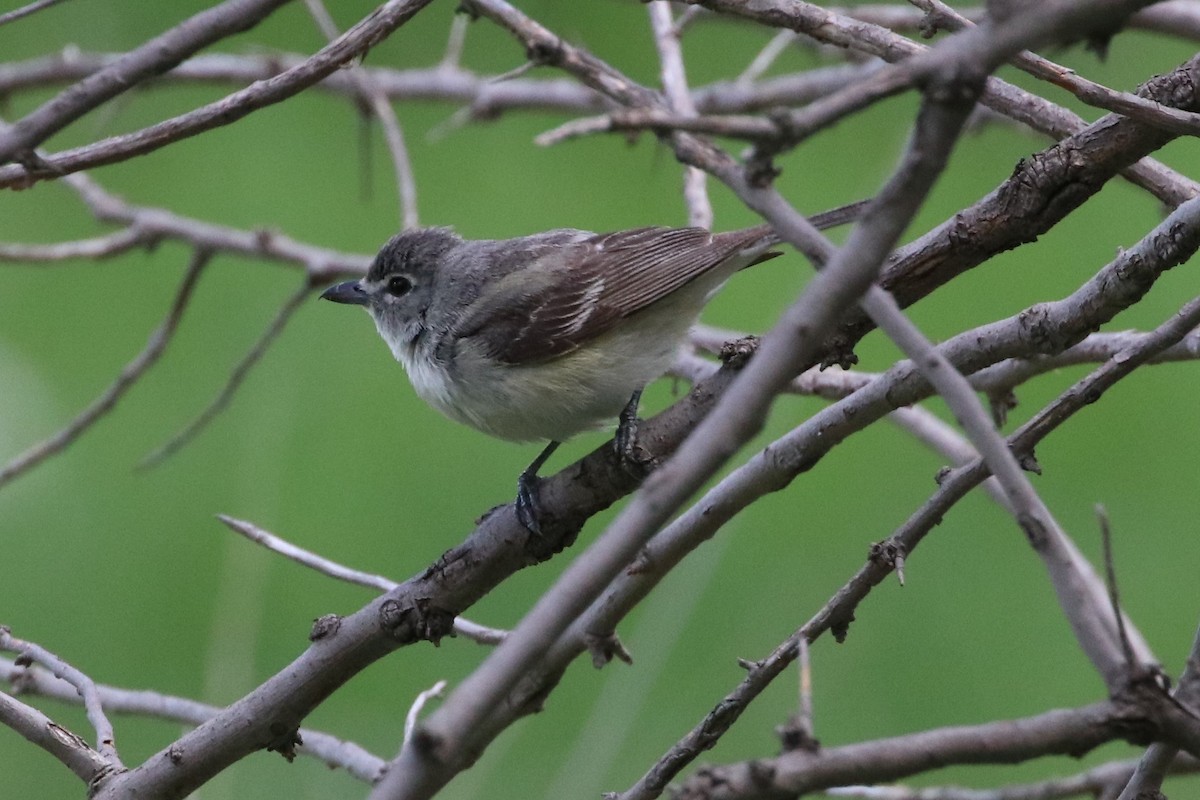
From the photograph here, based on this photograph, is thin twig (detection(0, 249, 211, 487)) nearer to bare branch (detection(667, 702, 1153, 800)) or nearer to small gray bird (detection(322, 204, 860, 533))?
small gray bird (detection(322, 204, 860, 533))

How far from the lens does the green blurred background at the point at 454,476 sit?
17.8 ft

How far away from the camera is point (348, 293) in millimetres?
4828

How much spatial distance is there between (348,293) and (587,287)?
1042 millimetres

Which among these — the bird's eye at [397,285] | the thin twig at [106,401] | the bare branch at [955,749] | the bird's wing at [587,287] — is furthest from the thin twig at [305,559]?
the bird's eye at [397,285]

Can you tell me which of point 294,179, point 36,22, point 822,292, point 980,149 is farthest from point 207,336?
point 822,292

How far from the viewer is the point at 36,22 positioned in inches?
336

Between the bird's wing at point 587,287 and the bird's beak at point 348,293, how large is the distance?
59 cm

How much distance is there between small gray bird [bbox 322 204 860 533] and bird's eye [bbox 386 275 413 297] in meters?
0.29

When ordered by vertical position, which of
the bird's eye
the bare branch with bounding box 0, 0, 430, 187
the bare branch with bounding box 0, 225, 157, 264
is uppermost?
the bare branch with bounding box 0, 225, 157, 264

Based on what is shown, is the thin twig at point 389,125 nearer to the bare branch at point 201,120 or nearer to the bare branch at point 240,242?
the bare branch at point 240,242

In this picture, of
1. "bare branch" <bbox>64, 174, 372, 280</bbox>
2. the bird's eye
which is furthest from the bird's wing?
"bare branch" <bbox>64, 174, 372, 280</bbox>

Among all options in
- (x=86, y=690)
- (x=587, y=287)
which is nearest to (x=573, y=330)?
(x=587, y=287)

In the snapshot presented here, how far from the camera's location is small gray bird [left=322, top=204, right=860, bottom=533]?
4074mm

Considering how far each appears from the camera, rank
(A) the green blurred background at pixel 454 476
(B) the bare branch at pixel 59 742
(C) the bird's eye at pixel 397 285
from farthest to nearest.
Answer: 1. (A) the green blurred background at pixel 454 476
2. (C) the bird's eye at pixel 397 285
3. (B) the bare branch at pixel 59 742
